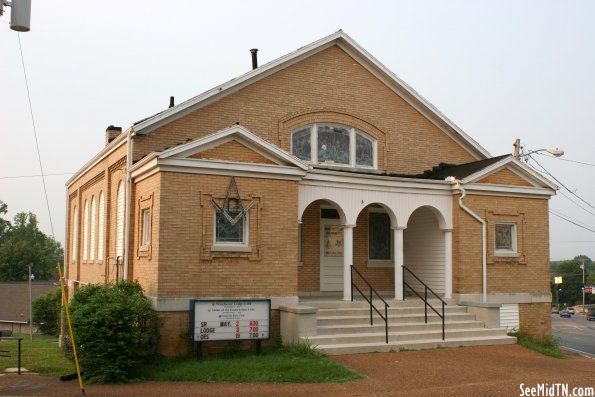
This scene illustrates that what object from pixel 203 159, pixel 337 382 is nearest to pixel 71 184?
pixel 203 159

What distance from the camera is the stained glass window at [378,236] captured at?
2005 centimetres

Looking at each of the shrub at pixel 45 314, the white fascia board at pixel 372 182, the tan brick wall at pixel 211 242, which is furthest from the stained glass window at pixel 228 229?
the shrub at pixel 45 314

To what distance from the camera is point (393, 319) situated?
627 inches

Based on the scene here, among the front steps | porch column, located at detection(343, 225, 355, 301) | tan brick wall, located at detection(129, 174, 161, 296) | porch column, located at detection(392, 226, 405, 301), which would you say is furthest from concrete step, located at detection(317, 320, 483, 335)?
tan brick wall, located at detection(129, 174, 161, 296)

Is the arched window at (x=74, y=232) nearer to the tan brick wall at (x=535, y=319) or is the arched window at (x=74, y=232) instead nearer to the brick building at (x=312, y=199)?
the brick building at (x=312, y=199)

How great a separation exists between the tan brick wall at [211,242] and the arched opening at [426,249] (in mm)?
5142

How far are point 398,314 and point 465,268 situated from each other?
9.36 feet

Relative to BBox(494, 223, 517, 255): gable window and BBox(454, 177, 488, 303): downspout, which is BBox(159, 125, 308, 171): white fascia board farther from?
BBox(494, 223, 517, 255): gable window

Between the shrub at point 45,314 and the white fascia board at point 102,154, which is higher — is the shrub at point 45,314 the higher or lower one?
the lower one

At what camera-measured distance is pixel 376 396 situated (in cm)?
1073

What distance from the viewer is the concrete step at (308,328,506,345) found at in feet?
46.4

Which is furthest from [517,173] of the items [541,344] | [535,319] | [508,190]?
[541,344]

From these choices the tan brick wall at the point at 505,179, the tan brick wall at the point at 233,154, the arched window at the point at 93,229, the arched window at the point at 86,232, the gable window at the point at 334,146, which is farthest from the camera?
the arched window at the point at 86,232

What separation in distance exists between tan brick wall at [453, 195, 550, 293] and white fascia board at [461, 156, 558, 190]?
50 cm
